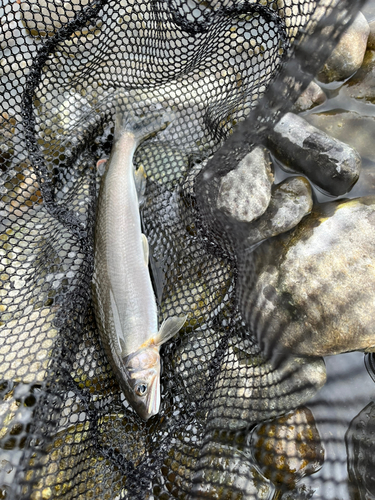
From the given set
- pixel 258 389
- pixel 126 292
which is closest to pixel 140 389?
pixel 126 292

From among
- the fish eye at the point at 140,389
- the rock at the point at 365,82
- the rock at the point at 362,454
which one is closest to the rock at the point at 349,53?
the rock at the point at 365,82

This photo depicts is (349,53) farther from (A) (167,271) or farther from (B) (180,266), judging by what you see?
(A) (167,271)

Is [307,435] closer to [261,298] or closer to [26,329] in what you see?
[261,298]

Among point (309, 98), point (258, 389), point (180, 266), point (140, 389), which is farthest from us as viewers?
point (309, 98)

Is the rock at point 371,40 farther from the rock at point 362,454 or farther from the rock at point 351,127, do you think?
the rock at point 362,454

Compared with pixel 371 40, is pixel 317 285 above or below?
below

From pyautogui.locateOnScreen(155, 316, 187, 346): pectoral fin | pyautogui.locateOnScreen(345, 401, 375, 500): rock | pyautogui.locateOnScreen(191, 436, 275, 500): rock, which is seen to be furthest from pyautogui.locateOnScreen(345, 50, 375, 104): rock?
pyautogui.locateOnScreen(191, 436, 275, 500): rock

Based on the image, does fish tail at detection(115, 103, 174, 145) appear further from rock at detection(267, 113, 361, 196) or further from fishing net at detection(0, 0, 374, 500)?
rock at detection(267, 113, 361, 196)
